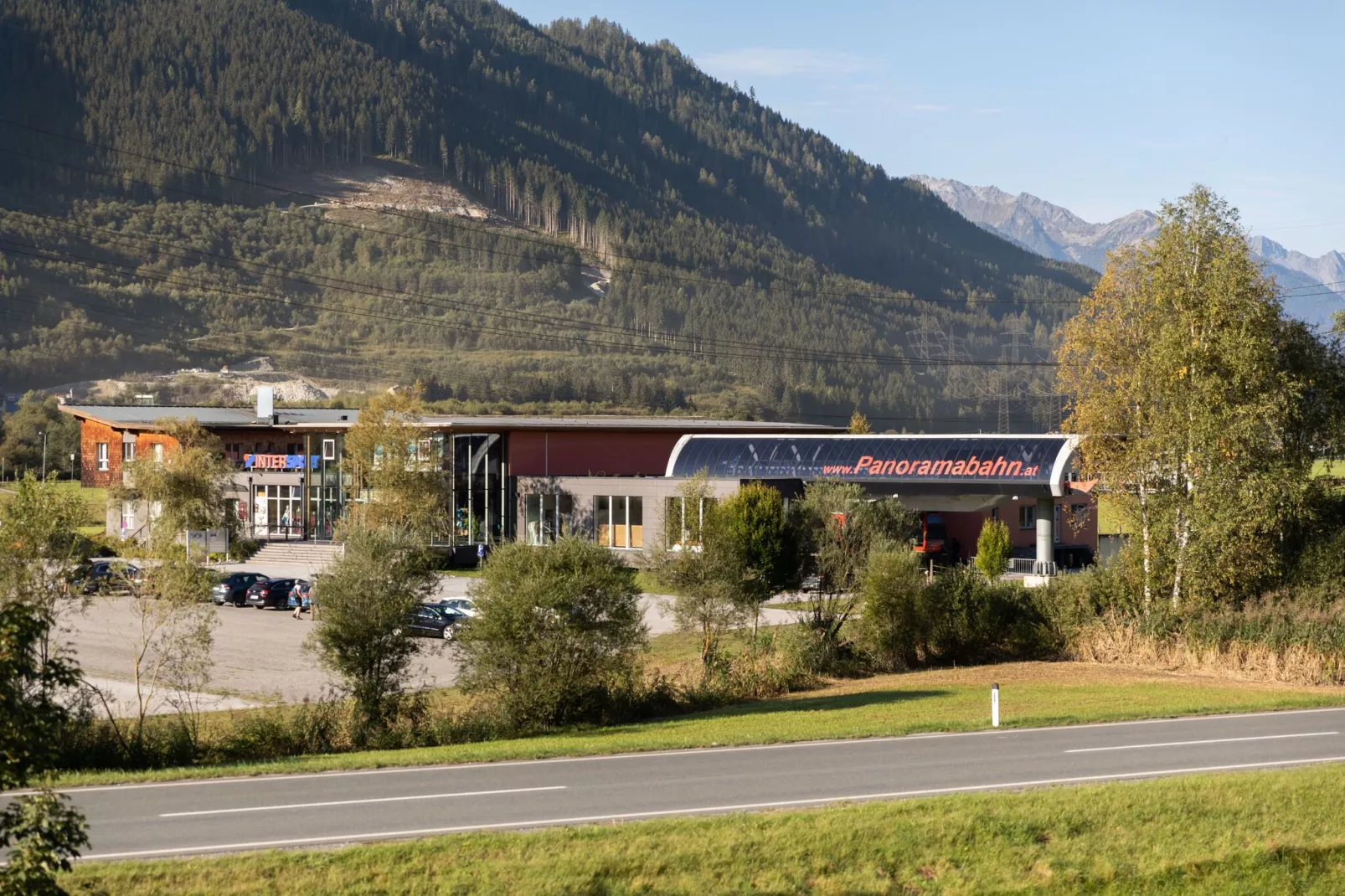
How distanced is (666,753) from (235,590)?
33456 mm

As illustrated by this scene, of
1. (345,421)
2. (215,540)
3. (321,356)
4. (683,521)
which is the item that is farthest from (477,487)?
(321,356)

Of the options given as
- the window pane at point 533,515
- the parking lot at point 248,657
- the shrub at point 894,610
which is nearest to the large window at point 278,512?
the window pane at point 533,515

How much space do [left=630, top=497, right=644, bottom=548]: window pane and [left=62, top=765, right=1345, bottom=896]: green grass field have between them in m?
43.7

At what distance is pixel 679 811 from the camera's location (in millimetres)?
16031

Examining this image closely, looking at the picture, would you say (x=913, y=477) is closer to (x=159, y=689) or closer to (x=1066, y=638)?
(x=1066, y=638)

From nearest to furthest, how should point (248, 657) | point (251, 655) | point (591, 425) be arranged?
1. point (248, 657)
2. point (251, 655)
3. point (591, 425)

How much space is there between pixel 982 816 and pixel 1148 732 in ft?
25.7

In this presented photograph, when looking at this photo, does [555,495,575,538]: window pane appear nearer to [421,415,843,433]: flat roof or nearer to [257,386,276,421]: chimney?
[421,415,843,433]: flat roof

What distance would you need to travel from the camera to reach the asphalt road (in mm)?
15453

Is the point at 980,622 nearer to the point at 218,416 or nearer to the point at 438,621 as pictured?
the point at 438,621

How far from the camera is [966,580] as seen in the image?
33719 mm

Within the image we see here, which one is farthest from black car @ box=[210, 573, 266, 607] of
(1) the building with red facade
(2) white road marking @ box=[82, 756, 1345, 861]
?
(2) white road marking @ box=[82, 756, 1345, 861]

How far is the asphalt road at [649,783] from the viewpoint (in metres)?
15.5

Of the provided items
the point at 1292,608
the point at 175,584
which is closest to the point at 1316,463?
the point at 1292,608
